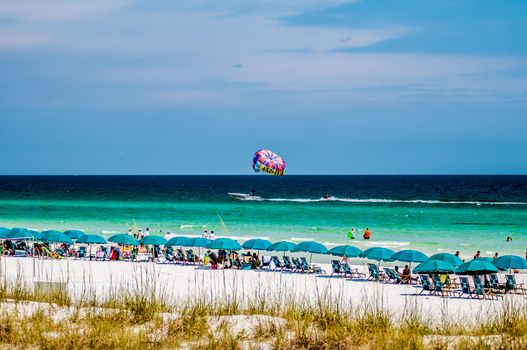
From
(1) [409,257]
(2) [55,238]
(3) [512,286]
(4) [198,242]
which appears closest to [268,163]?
(4) [198,242]

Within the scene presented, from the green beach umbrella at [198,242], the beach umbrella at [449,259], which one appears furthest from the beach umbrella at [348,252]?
the green beach umbrella at [198,242]

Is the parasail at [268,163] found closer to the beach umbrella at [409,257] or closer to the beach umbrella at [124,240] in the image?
the beach umbrella at [124,240]

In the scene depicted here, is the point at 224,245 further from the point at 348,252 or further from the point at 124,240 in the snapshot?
the point at 348,252

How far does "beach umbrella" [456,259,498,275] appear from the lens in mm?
17578

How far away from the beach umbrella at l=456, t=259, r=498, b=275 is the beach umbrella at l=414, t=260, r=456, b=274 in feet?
0.93

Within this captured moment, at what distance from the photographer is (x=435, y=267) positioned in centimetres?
1798

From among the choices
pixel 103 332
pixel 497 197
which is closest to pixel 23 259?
pixel 103 332

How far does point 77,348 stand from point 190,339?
1253 millimetres

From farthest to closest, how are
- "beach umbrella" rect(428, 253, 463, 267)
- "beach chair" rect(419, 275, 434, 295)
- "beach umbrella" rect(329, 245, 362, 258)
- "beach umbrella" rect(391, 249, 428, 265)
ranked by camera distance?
"beach umbrella" rect(329, 245, 362, 258)
"beach umbrella" rect(391, 249, 428, 265)
"beach umbrella" rect(428, 253, 463, 267)
"beach chair" rect(419, 275, 434, 295)

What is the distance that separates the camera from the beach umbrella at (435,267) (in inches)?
704

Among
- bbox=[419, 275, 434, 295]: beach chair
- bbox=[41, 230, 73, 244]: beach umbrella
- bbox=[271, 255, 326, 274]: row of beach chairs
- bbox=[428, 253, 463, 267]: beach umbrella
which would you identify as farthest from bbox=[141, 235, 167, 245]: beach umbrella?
bbox=[419, 275, 434, 295]: beach chair

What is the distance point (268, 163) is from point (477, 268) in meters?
15.1

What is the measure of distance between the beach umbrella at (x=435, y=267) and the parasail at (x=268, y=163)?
13512 millimetres

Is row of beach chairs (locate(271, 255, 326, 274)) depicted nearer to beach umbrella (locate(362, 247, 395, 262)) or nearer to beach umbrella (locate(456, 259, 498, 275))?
beach umbrella (locate(362, 247, 395, 262))
